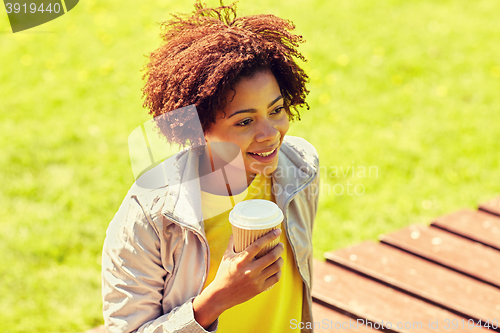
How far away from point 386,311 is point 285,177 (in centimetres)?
93

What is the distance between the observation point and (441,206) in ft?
12.0

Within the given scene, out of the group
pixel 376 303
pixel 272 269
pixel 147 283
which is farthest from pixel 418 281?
pixel 147 283

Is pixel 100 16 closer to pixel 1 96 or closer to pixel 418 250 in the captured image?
pixel 1 96

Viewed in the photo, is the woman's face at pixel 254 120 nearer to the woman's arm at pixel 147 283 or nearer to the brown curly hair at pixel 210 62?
the brown curly hair at pixel 210 62

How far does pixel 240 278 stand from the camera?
1.47 meters

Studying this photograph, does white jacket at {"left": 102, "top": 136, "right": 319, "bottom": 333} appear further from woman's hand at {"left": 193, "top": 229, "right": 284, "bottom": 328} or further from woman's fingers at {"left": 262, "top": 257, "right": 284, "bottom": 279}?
woman's fingers at {"left": 262, "top": 257, "right": 284, "bottom": 279}

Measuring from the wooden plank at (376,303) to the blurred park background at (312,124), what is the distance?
0.88 metres

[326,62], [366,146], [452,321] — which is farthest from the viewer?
[326,62]

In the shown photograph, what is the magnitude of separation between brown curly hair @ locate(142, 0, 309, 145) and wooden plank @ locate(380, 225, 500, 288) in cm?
131

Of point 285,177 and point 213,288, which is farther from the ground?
point 285,177

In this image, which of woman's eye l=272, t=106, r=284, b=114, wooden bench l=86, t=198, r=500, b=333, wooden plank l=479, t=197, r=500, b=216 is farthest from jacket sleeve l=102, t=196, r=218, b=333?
wooden plank l=479, t=197, r=500, b=216

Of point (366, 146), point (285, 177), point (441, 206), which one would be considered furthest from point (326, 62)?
point (285, 177)

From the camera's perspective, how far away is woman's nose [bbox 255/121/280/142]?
5.35ft

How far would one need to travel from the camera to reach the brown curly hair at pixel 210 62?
63.1 inches
